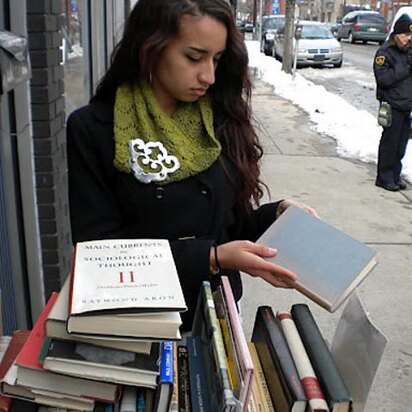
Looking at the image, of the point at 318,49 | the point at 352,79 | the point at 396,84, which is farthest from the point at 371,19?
the point at 396,84

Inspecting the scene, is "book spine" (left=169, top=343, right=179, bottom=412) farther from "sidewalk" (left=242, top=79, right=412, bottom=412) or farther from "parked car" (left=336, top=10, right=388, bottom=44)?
"parked car" (left=336, top=10, right=388, bottom=44)

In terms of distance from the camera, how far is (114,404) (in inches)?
44.8

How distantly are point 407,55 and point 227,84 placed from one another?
16.4ft

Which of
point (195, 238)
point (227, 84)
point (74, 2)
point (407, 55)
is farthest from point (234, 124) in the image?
point (407, 55)

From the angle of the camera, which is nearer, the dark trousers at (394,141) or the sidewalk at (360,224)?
the sidewalk at (360,224)

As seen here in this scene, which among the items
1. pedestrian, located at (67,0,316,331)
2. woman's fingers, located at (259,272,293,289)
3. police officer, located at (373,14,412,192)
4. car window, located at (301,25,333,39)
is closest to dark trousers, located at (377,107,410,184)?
police officer, located at (373,14,412,192)

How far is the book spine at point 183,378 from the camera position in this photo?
118 centimetres

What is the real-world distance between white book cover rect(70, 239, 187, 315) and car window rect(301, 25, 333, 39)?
2063cm

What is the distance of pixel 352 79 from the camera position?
1856cm

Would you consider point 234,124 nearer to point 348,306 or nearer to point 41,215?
point 348,306

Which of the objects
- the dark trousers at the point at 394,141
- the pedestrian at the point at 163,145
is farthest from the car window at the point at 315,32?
the pedestrian at the point at 163,145

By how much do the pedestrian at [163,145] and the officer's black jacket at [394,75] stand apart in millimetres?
4997

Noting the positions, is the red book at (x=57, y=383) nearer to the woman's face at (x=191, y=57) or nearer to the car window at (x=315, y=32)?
the woman's face at (x=191, y=57)

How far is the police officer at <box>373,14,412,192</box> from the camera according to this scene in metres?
6.30
